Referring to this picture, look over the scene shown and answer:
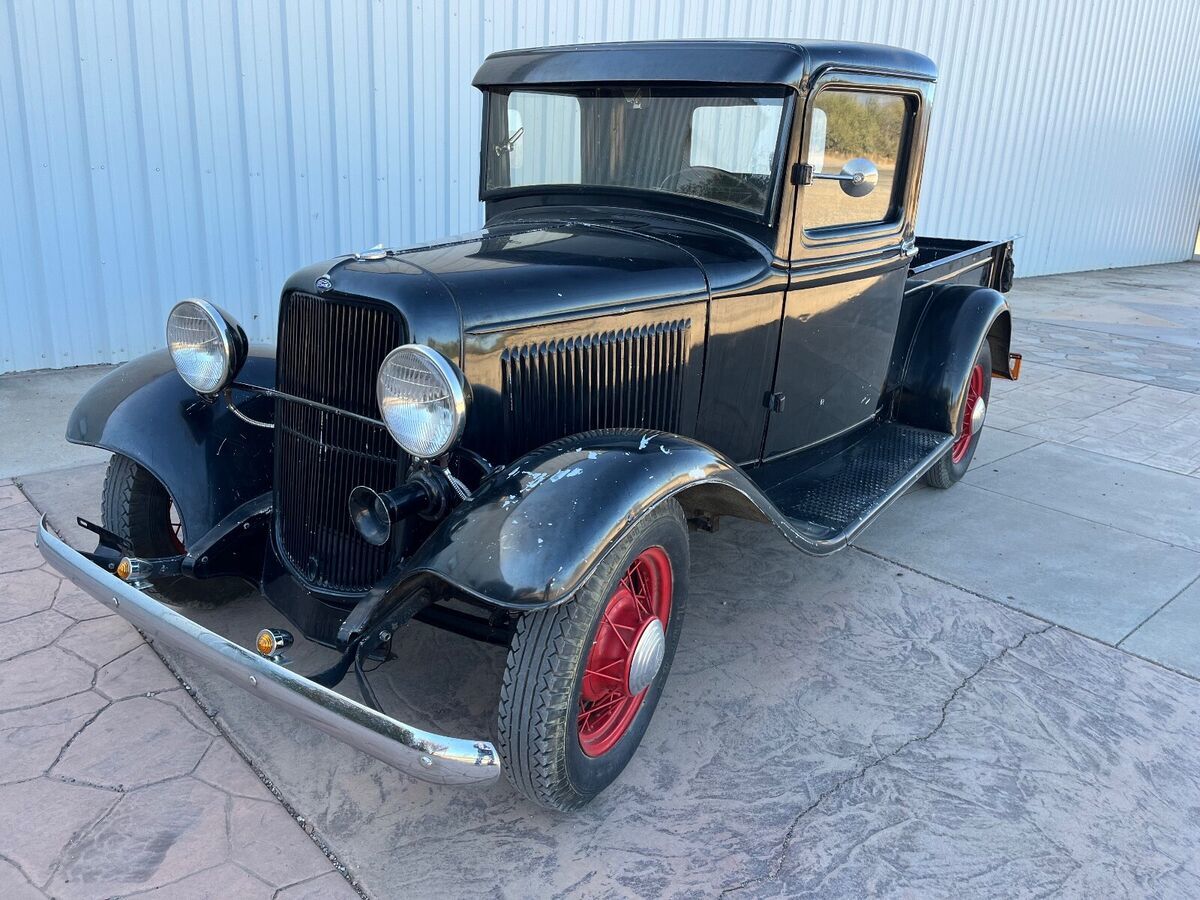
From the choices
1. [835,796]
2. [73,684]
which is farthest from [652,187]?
[73,684]

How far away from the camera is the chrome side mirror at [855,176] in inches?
117

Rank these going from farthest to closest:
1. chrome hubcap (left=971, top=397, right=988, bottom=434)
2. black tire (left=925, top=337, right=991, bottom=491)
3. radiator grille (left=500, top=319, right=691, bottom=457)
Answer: chrome hubcap (left=971, top=397, right=988, bottom=434)
black tire (left=925, top=337, right=991, bottom=491)
radiator grille (left=500, top=319, right=691, bottom=457)

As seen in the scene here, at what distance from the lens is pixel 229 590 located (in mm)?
3213

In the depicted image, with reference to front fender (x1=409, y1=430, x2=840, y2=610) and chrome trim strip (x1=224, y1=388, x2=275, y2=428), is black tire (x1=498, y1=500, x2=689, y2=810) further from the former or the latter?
chrome trim strip (x1=224, y1=388, x2=275, y2=428)

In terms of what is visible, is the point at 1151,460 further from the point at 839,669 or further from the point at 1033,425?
the point at 839,669

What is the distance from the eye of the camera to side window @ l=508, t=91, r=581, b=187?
328cm

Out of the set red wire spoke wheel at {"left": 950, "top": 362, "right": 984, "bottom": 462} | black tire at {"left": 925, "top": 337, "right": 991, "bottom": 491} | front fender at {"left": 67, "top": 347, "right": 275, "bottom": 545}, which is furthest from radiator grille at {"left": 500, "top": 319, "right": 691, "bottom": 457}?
red wire spoke wheel at {"left": 950, "top": 362, "right": 984, "bottom": 462}

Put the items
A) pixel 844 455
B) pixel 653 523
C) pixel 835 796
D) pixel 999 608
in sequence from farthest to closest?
pixel 844 455, pixel 999 608, pixel 835 796, pixel 653 523

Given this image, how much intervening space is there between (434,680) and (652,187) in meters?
1.77

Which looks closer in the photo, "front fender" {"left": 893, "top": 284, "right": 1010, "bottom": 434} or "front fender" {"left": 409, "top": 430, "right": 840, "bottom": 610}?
"front fender" {"left": 409, "top": 430, "right": 840, "bottom": 610}

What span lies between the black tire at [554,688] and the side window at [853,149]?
1.49m

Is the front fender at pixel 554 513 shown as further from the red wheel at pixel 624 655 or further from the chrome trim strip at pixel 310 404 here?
the chrome trim strip at pixel 310 404

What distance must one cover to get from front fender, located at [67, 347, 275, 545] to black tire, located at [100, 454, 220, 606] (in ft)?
0.38

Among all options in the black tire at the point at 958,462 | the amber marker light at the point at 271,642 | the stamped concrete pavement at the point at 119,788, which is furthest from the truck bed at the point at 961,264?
the stamped concrete pavement at the point at 119,788
